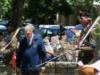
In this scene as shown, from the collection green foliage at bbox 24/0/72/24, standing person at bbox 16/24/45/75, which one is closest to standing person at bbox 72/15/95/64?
standing person at bbox 16/24/45/75

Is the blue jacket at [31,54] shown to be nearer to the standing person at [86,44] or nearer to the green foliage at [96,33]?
the standing person at [86,44]

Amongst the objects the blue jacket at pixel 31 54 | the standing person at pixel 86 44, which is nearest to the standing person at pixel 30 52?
the blue jacket at pixel 31 54

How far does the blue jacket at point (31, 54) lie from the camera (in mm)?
10445

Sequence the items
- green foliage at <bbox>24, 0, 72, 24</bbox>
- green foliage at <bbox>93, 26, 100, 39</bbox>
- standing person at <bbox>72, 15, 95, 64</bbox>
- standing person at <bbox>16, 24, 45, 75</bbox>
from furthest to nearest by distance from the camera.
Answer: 1. green foliage at <bbox>24, 0, 72, 24</bbox>
2. standing person at <bbox>16, 24, 45, 75</bbox>
3. standing person at <bbox>72, 15, 95, 64</bbox>
4. green foliage at <bbox>93, 26, 100, 39</bbox>

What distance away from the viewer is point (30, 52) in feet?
34.2

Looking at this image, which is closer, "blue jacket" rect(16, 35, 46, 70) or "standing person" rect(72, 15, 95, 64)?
"standing person" rect(72, 15, 95, 64)

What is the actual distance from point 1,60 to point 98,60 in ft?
31.5

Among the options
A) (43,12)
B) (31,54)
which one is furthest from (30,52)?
(43,12)

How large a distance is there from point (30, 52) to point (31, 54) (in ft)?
0.15

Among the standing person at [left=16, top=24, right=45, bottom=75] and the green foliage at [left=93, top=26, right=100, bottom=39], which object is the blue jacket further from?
the green foliage at [left=93, top=26, right=100, bottom=39]

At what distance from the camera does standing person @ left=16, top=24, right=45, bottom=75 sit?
1044cm

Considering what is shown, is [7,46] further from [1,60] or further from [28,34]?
[28,34]

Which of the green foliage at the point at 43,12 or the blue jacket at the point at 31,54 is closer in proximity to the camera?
the blue jacket at the point at 31,54

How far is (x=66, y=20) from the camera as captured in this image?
57812mm
